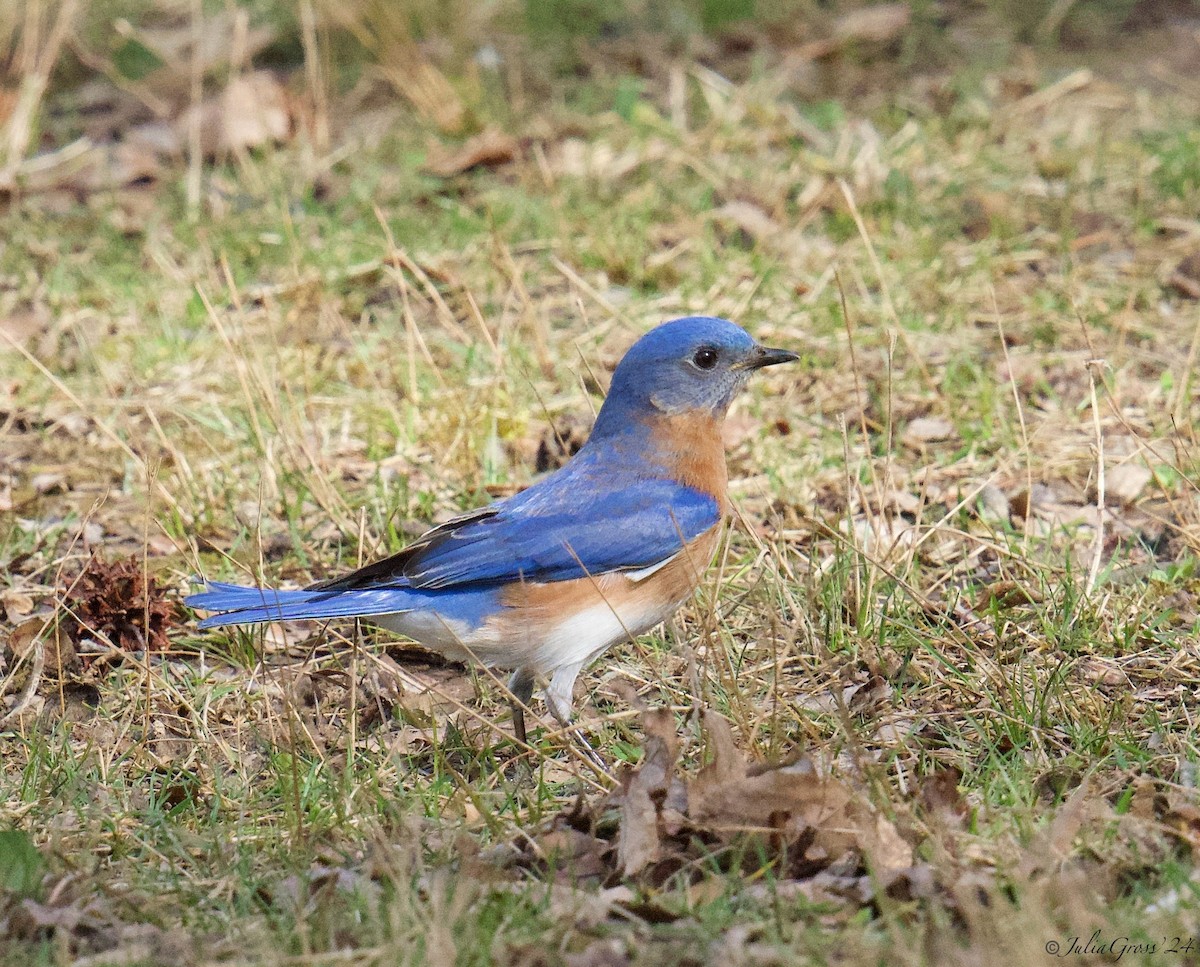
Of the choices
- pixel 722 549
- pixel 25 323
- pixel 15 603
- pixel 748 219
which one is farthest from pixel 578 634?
pixel 25 323

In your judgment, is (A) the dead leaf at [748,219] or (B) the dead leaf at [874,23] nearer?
(A) the dead leaf at [748,219]

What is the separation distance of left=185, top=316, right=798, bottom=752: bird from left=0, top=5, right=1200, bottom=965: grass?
17cm

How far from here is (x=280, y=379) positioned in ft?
19.4

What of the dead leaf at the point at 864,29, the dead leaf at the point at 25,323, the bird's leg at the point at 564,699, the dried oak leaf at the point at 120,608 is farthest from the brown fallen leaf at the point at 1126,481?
the dead leaf at the point at 864,29

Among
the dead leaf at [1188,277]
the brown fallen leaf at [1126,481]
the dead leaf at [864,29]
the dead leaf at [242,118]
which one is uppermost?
the dead leaf at [242,118]

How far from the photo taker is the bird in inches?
165

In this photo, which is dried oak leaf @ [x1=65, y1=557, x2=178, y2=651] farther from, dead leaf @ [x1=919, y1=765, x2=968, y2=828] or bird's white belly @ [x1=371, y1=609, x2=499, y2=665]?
dead leaf @ [x1=919, y1=765, x2=968, y2=828]

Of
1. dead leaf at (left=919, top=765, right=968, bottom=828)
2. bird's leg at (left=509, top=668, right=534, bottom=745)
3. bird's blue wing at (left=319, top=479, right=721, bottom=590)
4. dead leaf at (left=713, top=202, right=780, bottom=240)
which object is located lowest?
bird's leg at (left=509, top=668, right=534, bottom=745)

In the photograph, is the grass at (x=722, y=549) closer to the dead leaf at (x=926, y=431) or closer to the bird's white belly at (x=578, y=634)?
the dead leaf at (x=926, y=431)

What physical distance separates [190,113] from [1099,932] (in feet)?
23.9

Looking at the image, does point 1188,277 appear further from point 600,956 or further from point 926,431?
point 600,956

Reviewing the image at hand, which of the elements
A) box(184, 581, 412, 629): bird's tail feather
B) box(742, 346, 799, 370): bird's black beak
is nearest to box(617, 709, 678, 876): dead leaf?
box(184, 581, 412, 629): bird's tail feather

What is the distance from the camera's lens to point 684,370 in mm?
4727

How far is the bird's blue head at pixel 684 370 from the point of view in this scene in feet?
15.5
